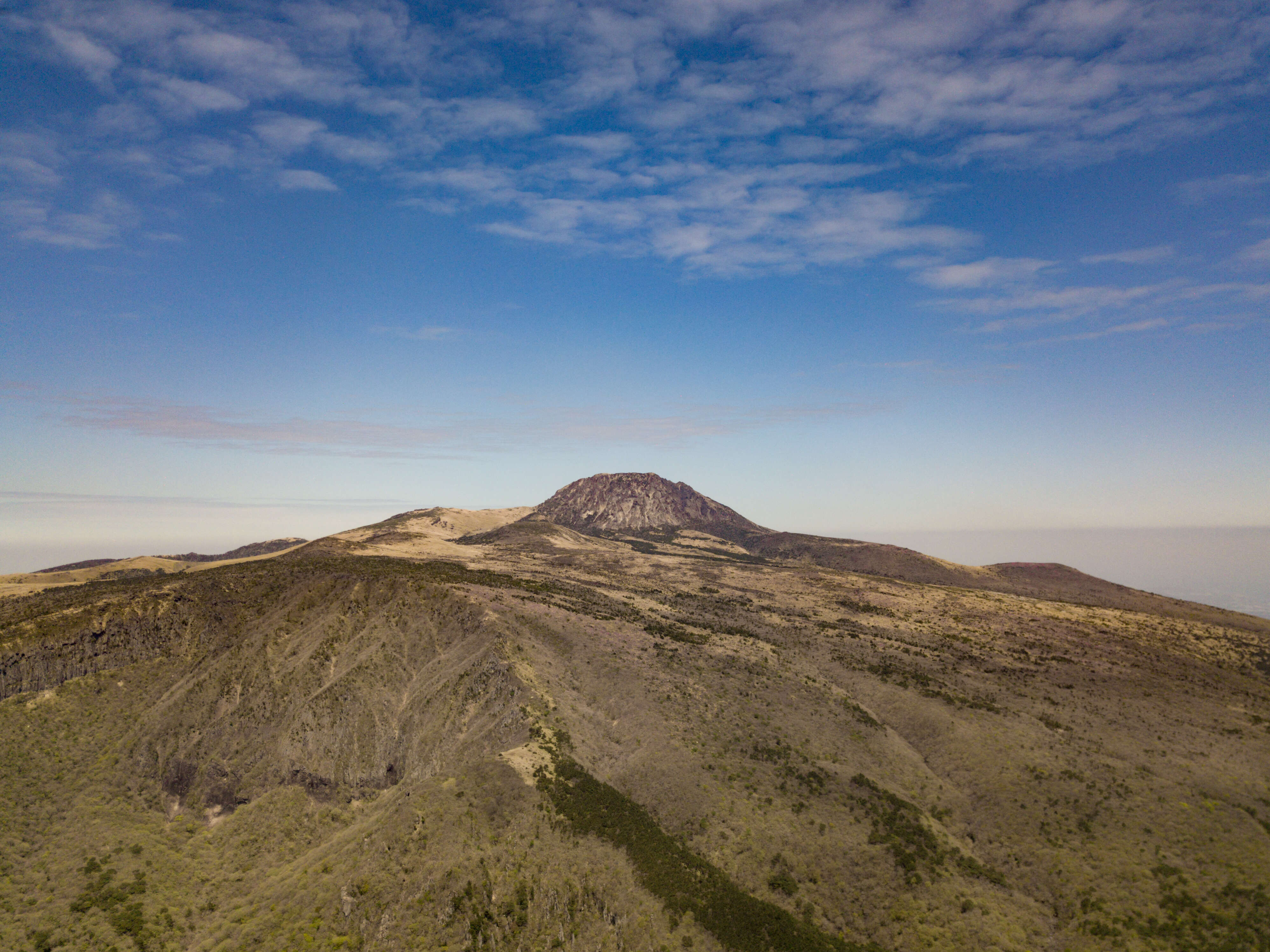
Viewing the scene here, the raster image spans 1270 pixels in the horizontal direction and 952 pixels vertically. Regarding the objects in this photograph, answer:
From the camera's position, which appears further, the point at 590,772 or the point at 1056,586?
the point at 1056,586

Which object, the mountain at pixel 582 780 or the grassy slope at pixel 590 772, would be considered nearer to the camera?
the mountain at pixel 582 780

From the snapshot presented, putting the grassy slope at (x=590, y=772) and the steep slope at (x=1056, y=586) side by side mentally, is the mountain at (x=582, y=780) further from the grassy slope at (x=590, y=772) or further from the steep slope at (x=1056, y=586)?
the steep slope at (x=1056, y=586)

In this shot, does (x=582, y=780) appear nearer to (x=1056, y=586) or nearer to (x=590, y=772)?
(x=590, y=772)

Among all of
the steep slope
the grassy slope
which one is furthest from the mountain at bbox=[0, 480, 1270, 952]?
the steep slope

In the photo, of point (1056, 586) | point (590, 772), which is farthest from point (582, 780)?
point (1056, 586)

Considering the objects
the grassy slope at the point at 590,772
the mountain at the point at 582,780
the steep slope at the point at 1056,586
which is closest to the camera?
the mountain at the point at 582,780

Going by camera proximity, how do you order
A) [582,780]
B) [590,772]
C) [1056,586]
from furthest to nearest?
1. [1056,586]
2. [590,772]
3. [582,780]

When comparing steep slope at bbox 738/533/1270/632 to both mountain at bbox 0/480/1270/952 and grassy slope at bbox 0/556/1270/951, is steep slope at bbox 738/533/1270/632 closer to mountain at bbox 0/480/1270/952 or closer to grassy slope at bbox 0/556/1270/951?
mountain at bbox 0/480/1270/952

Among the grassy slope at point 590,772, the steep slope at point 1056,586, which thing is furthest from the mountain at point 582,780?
the steep slope at point 1056,586

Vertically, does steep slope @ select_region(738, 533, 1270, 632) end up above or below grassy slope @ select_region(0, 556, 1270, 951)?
A: above
